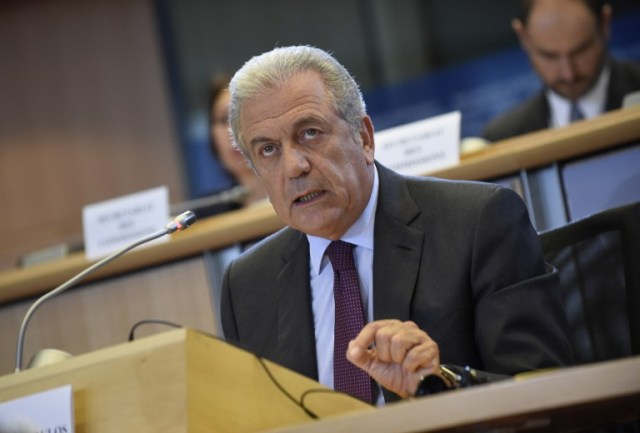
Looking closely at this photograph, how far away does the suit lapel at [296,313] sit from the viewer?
213 cm

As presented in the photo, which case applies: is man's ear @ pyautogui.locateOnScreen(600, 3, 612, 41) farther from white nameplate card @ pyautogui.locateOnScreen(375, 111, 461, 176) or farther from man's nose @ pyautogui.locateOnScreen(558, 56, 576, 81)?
white nameplate card @ pyautogui.locateOnScreen(375, 111, 461, 176)

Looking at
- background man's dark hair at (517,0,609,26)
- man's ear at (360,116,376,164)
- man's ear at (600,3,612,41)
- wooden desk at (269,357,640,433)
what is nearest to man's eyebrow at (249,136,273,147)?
man's ear at (360,116,376,164)

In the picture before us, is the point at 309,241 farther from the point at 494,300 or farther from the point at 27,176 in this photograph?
the point at 27,176

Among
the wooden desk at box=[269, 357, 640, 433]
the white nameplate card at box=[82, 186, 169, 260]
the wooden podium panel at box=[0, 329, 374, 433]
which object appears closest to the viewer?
the wooden desk at box=[269, 357, 640, 433]

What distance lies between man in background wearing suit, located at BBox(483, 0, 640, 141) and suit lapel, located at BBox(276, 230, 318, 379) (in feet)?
7.04

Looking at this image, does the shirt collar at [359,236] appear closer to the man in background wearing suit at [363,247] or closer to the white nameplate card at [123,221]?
the man in background wearing suit at [363,247]

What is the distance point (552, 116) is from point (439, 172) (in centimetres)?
160

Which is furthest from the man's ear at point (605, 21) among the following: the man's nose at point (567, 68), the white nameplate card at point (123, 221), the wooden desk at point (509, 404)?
the wooden desk at point (509, 404)

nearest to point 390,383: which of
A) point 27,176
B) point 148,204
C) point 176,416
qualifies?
point 176,416

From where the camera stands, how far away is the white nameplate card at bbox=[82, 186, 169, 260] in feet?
10.8

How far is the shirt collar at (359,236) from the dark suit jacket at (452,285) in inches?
0.9

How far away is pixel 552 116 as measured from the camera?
436cm

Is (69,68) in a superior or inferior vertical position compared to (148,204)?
superior

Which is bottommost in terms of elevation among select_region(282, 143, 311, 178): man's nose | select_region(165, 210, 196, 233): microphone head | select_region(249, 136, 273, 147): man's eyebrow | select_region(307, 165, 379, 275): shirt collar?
select_region(307, 165, 379, 275): shirt collar
